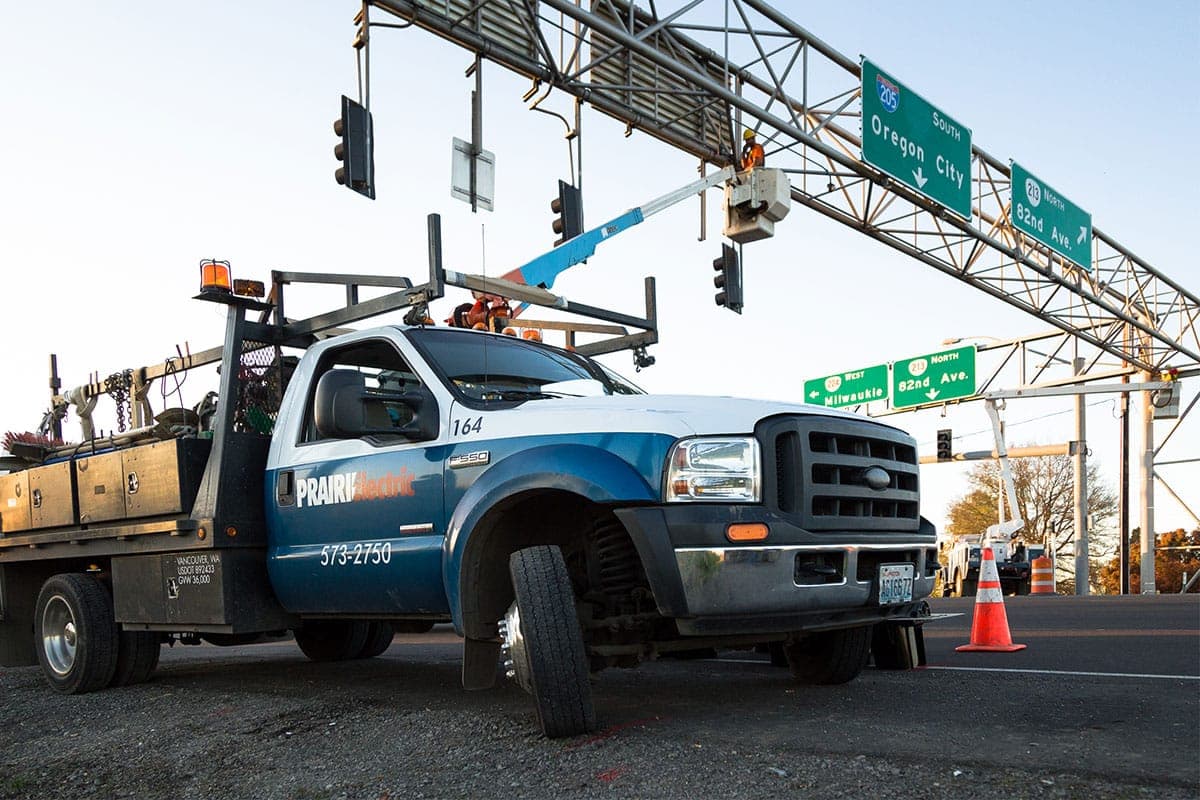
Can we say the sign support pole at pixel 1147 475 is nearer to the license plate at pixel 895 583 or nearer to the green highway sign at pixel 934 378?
the green highway sign at pixel 934 378

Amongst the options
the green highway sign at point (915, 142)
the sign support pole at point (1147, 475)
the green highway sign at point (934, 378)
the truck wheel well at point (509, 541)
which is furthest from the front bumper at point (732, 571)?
the green highway sign at point (934, 378)

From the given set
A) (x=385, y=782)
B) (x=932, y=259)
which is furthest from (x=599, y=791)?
(x=932, y=259)

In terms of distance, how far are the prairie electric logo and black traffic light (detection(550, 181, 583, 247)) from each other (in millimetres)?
6744

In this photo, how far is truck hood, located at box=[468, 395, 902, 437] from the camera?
14.5ft

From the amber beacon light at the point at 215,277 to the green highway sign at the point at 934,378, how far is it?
23.1m

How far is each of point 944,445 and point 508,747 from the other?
26.5 m

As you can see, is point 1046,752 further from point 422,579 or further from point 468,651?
point 422,579

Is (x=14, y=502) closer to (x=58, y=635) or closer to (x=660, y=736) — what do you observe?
(x=58, y=635)

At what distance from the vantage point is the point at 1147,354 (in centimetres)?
2466

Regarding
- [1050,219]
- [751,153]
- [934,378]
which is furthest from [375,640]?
[934,378]

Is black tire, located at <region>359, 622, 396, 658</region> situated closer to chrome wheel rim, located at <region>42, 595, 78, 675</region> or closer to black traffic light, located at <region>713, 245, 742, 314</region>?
chrome wheel rim, located at <region>42, 595, 78, 675</region>

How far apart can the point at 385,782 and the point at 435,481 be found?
1.51 meters

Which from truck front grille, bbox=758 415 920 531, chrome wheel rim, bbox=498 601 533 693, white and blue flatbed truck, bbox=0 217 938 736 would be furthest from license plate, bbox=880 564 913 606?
chrome wheel rim, bbox=498 601 533 693

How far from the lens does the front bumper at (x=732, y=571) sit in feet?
13.8
